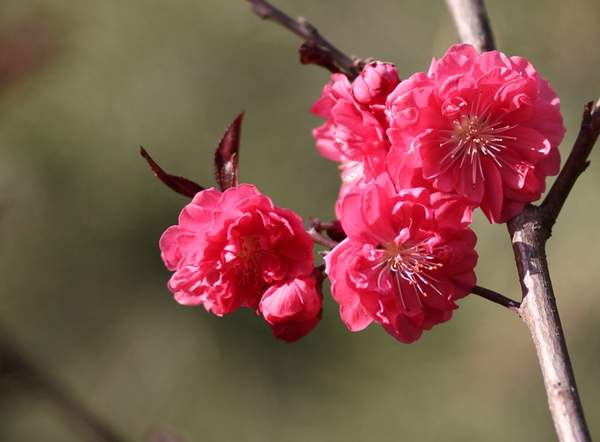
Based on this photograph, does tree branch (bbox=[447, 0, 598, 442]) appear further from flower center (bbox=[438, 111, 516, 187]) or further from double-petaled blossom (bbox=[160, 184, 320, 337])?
double-petaled blossom (bbox=[160, 184, 320, 337])

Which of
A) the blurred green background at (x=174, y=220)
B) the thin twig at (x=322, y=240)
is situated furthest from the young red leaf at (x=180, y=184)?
the blurred green background at (x=174, y=220)

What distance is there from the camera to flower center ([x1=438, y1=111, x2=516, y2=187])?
98 centimetres

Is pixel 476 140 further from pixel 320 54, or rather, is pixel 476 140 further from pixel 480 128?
pixel 320 54

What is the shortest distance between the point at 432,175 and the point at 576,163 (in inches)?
6.5

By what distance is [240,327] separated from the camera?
152 inches

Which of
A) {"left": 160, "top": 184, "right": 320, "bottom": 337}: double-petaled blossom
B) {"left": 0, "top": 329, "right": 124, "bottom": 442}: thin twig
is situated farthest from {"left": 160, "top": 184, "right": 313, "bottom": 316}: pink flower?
{"left": 0, "top": 329, "right": 124, "bottom": 442}: thin twig

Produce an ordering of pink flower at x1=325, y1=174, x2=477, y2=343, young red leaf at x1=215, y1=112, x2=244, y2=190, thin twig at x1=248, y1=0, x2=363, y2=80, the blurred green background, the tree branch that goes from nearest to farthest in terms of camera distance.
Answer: the tree branch < pink flower at x1=325, y1=174, x2=477, y2=343 < young red leaf at x1=215, y1=112, x2=244, y2=190 < thin twig at x1=248, y1=0, x2=363, y2=80 < the blurred green background

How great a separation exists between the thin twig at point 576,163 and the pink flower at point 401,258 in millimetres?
99

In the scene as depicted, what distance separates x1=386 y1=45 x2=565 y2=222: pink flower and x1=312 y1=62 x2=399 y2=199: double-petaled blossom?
0.13 ft

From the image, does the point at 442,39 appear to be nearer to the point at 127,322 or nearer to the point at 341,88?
the point at 127,322

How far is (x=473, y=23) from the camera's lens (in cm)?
123

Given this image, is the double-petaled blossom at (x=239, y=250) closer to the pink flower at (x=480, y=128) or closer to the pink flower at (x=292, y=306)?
the pink flower at (x=292, y=306)

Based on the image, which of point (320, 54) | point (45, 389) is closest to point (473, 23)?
point (320, 54)

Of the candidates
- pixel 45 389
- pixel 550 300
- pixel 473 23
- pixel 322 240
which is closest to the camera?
pixel 550 300
